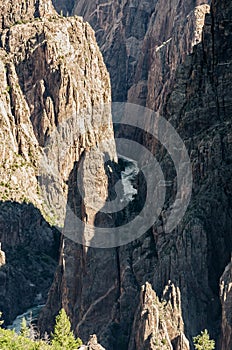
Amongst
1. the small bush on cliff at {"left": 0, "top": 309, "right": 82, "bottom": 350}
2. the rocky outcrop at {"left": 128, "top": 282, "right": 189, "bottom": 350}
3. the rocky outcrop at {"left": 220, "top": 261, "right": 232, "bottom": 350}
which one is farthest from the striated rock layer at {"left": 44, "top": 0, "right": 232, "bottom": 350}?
the small bush on cliff at {"left": 0, "top": 309, "right": 82, "bottom": 350}

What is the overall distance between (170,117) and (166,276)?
32.6m

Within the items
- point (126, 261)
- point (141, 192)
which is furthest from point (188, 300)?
point (141, 192)

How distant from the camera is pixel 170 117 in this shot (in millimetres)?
190250

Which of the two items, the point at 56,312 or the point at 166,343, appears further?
the point at 56,312

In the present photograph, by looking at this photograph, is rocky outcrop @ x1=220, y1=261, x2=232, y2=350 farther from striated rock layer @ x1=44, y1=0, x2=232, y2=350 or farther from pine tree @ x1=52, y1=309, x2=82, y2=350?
pine tree @ x1=52, y1=309, x2=82, y2=350

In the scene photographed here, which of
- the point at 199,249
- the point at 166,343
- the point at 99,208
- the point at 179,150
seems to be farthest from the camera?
the point at 99,208

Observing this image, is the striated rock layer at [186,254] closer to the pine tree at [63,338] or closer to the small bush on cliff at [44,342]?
the pine tree at [63,338]

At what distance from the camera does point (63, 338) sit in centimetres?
16288

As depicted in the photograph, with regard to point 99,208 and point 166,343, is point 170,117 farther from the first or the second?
point 166,343

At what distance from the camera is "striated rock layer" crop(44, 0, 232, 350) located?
164750mm

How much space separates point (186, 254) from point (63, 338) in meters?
22.4

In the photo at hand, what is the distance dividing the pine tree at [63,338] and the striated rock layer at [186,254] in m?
8.52

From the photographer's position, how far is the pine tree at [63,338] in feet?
528

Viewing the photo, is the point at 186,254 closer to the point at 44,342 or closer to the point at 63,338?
the point at 63,338
